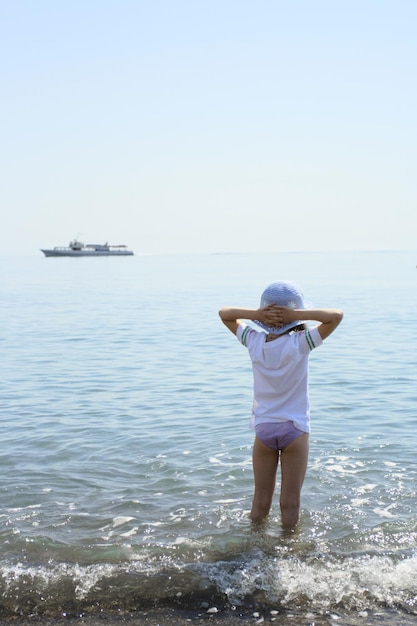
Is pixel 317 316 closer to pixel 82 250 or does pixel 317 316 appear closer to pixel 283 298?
pixel 283 298

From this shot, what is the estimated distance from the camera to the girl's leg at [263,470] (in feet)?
19.1

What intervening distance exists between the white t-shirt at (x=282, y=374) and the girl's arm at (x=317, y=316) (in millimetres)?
70


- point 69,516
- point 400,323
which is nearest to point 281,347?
point 69,516

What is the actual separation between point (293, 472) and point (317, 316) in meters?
1.21

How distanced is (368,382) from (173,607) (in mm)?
9129

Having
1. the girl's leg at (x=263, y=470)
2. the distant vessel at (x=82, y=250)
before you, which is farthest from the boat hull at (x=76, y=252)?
the girl's leg at (x=263, y=470)

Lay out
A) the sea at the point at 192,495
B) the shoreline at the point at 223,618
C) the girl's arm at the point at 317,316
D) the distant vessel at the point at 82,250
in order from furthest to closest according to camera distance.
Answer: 1. the distant vessel at the point at 82,250
2. the girl's arm at the point at 317,316
3. the sea at the point at 192,495
4. the shoreline at the point at 223,618

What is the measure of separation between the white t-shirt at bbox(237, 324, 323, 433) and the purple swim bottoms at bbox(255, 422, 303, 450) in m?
0.04

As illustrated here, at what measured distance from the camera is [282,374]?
5555mm

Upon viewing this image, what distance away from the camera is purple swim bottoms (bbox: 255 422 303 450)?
5.66 meters

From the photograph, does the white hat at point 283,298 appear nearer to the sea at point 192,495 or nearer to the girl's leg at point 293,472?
the girl's leg at point 293,472

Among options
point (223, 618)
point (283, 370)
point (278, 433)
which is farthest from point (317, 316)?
point (223, 618)

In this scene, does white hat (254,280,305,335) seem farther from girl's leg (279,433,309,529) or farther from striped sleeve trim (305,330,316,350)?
girl's leg (279,433,309,529)

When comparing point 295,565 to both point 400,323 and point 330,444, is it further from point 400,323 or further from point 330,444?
point 400,323
